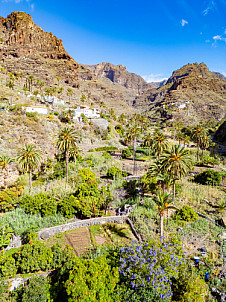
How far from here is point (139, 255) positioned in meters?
11.9

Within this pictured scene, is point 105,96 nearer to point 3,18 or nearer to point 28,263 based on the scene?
point 3,18

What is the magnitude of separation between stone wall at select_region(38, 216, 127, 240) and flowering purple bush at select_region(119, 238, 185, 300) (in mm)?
10618

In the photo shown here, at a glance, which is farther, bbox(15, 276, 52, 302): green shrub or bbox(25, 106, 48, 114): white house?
bbox(25, 106, 48, 114): white house

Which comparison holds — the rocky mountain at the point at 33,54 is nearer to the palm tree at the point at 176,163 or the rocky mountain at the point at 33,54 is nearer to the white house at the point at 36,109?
the white house at the point at 36,109

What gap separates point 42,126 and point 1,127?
1188 cm

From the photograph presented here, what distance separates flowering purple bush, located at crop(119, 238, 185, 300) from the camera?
10906 millimetres

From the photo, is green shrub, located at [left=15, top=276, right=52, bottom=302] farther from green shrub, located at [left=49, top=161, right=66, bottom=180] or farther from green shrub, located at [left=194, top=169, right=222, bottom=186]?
green shrub, located at [left=194, top=169, right=222, bottom=186]

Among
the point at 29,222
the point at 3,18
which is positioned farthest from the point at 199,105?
the point at 3,18

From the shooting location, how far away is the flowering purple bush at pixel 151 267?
35.8ft

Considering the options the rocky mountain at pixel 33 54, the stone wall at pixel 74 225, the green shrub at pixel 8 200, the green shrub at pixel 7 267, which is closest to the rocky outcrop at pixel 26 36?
the rocky mountain at pixel 33 54

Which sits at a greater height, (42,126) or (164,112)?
(164,112)

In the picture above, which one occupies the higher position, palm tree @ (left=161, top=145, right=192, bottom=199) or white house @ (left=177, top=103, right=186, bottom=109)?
white house @ (left=177, top=103, right=186, bottom=109)

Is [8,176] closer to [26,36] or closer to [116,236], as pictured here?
[116,236]

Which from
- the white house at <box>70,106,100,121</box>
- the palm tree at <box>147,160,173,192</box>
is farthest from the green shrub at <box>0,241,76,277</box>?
the white house at <box>70,106,100,121</box>
